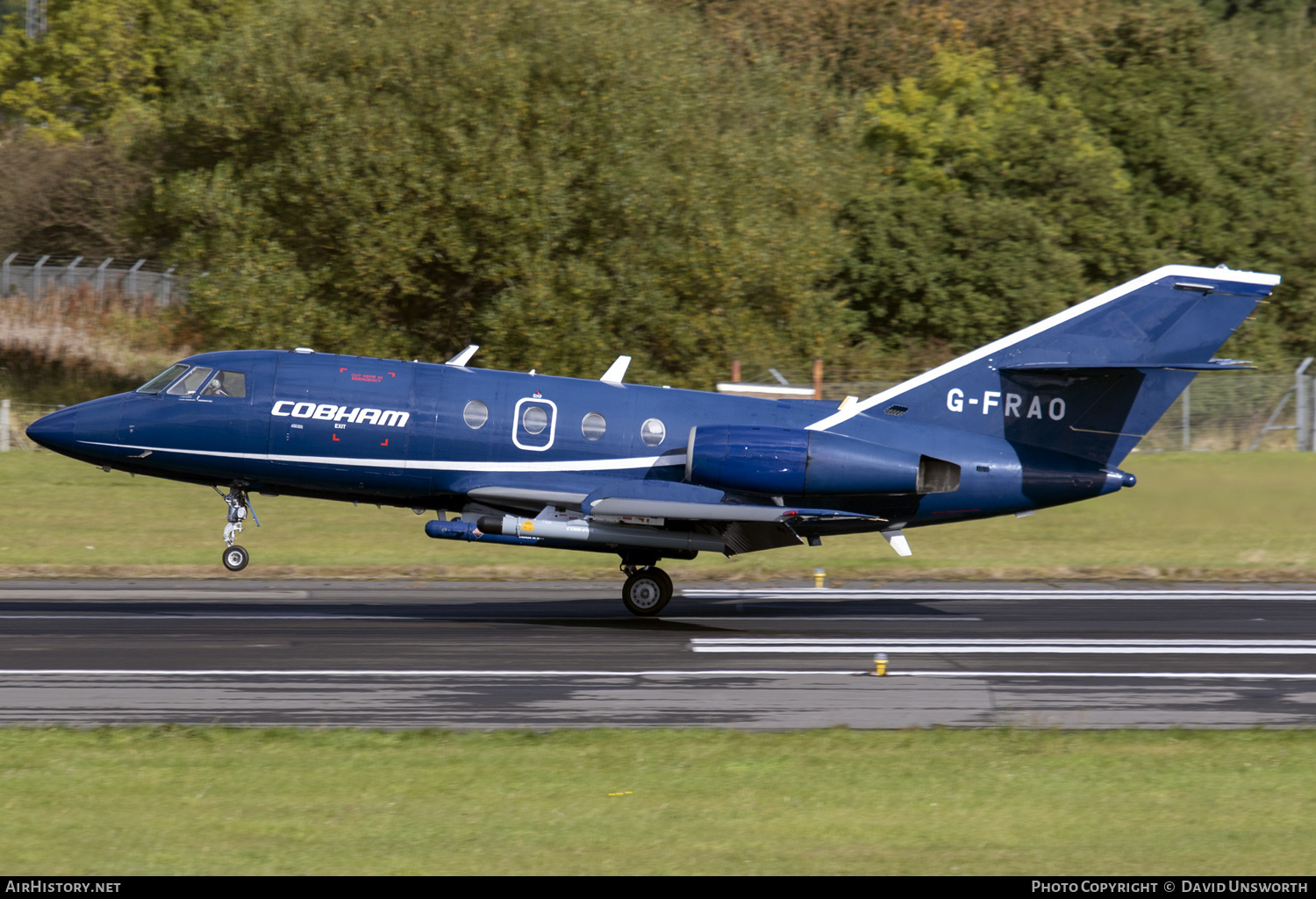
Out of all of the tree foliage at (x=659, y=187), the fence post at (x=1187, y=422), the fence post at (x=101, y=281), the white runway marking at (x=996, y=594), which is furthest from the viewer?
the fence post at (x=101, y=281)

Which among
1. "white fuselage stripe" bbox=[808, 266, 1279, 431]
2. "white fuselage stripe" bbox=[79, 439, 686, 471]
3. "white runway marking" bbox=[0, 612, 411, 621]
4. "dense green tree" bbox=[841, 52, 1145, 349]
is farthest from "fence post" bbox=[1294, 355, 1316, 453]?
"white runway marking" bbox=[0, 612, 411, 621]

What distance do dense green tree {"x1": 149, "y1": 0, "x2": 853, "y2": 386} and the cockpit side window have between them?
14167mm

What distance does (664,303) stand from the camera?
111 feet

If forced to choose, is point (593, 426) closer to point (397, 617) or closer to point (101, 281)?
point (397, 617)

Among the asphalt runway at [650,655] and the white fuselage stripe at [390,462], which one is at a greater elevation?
the white fuselage stripe at [390,462]

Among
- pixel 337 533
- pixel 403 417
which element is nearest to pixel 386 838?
pixel 403 417

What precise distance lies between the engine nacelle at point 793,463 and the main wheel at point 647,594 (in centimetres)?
182

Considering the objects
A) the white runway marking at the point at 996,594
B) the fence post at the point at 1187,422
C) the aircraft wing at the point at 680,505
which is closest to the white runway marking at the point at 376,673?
the aircraft wing at the point at 680,505

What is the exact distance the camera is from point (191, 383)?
1845cm

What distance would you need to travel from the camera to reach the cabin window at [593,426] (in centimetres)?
1852

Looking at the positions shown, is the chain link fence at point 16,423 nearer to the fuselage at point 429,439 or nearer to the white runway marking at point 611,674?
the fuselage at point 429,439

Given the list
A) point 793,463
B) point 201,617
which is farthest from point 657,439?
point 201,617

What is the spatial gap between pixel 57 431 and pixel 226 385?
230 centimetres

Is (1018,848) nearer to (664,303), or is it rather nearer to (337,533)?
(337,533)
